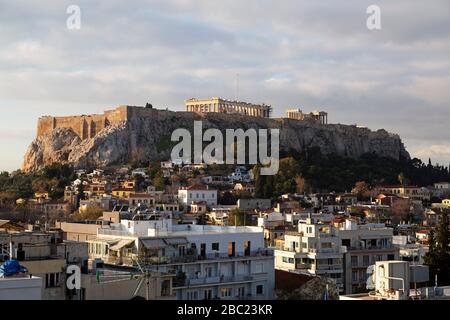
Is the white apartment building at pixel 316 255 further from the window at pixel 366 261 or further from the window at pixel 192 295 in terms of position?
the window at pixel 192 295

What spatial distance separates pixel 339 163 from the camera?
88.3m

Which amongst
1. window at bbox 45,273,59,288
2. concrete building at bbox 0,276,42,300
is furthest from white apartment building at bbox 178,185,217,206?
concrete building at bbox 0,276,42,300

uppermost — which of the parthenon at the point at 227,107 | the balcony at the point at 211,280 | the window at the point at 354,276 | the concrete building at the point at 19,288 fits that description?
the parthenon at the point at 227,107

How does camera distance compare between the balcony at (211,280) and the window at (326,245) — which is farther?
the window at (326,245)

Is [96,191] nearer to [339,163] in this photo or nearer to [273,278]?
[339,163]

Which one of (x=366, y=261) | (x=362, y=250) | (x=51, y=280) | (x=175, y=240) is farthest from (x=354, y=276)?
(x=51, y=280)

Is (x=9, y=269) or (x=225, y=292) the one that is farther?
(x=225, y=292)

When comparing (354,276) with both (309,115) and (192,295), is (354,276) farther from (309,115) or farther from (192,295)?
(309,115)

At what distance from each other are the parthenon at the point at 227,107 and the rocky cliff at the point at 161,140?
7072mm

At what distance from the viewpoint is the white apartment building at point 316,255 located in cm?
2702

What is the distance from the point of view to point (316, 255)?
88.8 ft

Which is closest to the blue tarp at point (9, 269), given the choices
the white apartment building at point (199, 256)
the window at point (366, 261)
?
the white apartment building at point (199, 256)

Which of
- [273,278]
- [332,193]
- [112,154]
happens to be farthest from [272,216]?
[112,154]

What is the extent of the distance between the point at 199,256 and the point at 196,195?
3970 cm
